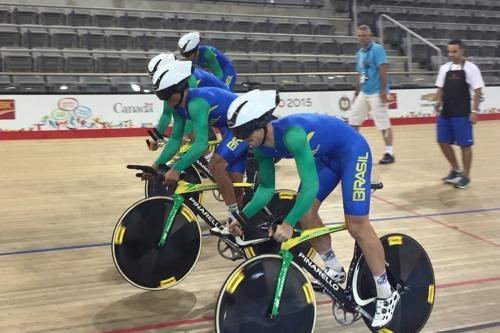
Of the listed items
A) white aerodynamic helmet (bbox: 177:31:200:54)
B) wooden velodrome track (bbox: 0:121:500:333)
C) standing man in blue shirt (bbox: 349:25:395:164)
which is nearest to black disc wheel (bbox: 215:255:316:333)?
wooden velodrome track (bbox: 0:121:500:333)

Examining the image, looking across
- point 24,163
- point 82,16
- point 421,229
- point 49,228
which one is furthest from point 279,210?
point 82,16

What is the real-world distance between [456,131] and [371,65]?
4.83 ft

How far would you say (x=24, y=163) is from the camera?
646 centimetres

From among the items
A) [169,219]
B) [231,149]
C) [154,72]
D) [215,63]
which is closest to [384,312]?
[169,219]

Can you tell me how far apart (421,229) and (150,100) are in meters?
5.79

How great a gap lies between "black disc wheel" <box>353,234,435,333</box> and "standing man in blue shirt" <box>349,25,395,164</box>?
13.6ft

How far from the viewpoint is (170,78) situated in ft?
9.26

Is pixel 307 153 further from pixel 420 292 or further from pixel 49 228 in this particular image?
pixel 49 228

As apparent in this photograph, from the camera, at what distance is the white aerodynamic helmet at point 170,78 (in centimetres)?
282

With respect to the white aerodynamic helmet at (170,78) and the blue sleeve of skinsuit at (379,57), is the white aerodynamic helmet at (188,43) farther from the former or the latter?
the blue sleeve of skinsuit at (379,57)

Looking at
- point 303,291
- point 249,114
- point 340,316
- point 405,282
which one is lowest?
point 340,316

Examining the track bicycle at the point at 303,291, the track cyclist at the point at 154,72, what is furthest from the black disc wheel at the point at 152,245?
the track bicycle at the point at 303,291

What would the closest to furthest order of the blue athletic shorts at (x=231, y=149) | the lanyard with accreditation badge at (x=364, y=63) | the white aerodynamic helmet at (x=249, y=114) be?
the white aerodynamic helmet at (x=249, y=114) → the blue athletic shorts at (x=231, y=149) → the lanyard with accreditation badge at (x=364, y=63)

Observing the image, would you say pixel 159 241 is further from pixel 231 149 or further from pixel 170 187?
pixel 170 187
